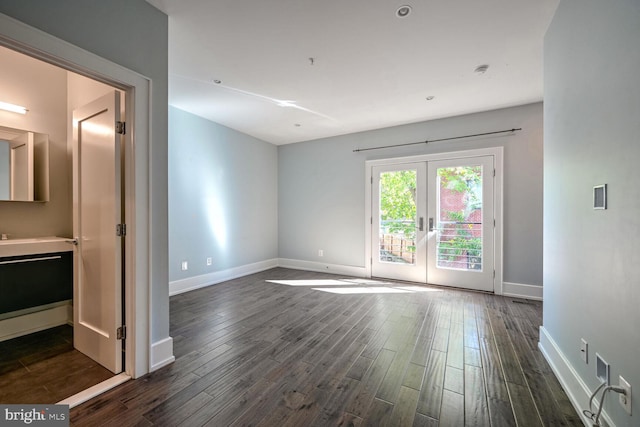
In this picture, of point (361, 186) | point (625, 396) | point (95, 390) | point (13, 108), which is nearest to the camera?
point (625, 396)

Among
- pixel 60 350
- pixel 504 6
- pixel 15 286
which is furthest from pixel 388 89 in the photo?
pixel 15 286

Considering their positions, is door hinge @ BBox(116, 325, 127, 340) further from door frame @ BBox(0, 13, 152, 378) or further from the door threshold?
the door threshold

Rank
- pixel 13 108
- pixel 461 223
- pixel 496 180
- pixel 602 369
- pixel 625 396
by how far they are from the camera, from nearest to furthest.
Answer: pixel 625 396
pixel 602 369
pixel 13 108
pixel 496 180
pixel 461 223

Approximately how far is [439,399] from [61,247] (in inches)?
132

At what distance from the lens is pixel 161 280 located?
6.39 ft

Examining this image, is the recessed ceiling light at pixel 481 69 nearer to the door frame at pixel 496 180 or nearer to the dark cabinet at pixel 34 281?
the door frame at pixel 496 180

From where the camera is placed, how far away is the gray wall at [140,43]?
4.58 feet

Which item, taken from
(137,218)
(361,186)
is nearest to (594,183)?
(137,218)

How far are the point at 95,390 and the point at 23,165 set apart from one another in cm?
236

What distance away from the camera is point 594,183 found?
140 cm

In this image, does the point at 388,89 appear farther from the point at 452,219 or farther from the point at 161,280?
the point at 161,280

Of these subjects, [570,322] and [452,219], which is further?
[452,219]

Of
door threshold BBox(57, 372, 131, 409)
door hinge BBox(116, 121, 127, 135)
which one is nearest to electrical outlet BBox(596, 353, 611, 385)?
door threshold BBox(57, 372, 131, 409)

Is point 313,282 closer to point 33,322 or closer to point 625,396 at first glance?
point 33,322
